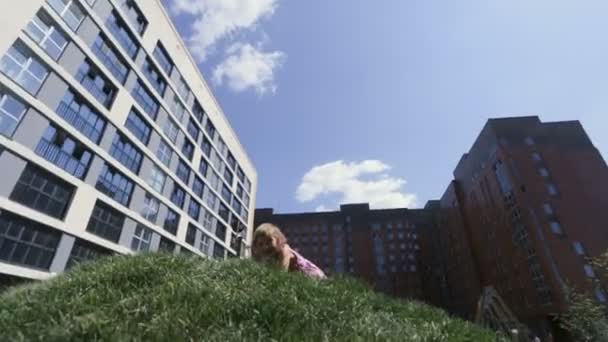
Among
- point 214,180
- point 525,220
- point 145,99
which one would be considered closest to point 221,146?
point 214,180

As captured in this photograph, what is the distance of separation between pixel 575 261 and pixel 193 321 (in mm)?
43948

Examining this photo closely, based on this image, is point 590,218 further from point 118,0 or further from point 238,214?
point 118,0

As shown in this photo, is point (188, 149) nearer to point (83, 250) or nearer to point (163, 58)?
point (163, 58)

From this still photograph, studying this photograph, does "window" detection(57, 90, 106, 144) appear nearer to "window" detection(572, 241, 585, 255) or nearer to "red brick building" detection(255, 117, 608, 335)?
"red brick building" detection(255, 117, 608, 335)

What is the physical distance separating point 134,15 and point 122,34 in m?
2.73

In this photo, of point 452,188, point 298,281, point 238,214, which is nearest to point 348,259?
point 452,188

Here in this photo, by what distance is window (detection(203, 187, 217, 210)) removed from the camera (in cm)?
3753

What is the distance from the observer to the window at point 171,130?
3033cm

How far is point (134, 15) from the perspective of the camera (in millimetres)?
26328

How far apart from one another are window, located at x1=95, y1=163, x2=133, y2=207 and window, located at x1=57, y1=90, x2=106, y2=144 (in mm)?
2304

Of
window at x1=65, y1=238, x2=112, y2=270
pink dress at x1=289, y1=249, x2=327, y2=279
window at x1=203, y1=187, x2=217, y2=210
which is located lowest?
pink dress at x1=289, y1=249, x2=327, y2=279

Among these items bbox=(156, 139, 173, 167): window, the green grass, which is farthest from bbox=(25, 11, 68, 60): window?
the green grass

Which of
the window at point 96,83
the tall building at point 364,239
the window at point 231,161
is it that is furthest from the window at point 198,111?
the tall building at point 364,239

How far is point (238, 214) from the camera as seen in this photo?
48.0 m
